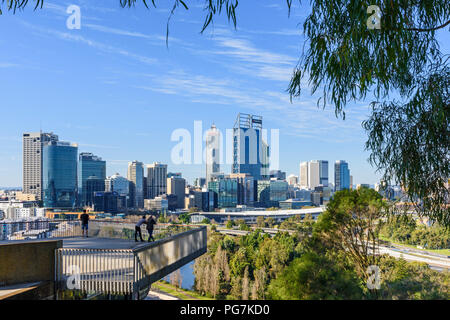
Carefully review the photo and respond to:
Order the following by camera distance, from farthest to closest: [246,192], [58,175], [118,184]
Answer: [246,192] → [118,184] → [58,175]

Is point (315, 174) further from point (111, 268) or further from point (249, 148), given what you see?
point (111, 268)

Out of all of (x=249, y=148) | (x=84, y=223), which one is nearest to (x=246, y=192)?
(x=249, y=148)

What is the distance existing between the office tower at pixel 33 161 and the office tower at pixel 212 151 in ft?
95.1

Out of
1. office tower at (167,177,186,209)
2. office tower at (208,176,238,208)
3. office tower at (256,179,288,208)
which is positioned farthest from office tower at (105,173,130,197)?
office tower at (256,179,288,208)

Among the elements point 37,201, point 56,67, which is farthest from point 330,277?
point 37,201

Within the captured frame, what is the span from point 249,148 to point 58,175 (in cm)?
4585

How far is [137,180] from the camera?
219 ft

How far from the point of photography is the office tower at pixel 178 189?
2739 inches

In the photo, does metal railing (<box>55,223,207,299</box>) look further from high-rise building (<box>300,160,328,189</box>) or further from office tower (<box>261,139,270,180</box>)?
office tower (<box>261,139,270,180</box>)

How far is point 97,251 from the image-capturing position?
5.46 m

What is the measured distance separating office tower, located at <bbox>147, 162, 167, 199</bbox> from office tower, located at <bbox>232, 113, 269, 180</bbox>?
21488 mm

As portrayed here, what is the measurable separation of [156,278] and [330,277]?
10.0ft
